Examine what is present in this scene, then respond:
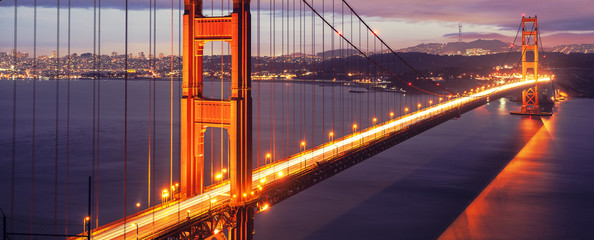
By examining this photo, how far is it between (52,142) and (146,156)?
→ 450 inches

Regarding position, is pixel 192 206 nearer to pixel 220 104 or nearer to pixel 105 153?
pixel 220 104

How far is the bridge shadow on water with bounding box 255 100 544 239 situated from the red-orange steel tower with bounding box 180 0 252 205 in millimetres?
6396

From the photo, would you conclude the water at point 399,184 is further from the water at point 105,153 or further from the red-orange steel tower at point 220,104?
the red-orange steel tower at point 220,104

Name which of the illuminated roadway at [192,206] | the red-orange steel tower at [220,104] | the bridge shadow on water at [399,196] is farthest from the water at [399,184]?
the red-orange steel tower at [220,104]

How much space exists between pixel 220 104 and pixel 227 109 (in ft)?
0.91

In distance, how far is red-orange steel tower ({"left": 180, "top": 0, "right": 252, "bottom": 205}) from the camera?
14812 mm

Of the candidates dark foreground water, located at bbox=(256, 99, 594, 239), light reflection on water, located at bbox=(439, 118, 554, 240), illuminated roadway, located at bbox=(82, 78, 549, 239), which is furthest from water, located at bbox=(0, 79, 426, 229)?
light reflection on water, located at bbox=(439, 118, 554, 240)

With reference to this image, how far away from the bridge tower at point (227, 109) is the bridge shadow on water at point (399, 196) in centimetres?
622

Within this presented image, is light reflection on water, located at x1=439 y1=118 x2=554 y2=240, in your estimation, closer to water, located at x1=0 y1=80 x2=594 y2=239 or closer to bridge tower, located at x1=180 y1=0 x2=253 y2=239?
water, located at x1=0 y1=80 x2=594 y2=239

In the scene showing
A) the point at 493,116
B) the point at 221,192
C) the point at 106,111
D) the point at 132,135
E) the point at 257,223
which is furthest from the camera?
the point at 493,116

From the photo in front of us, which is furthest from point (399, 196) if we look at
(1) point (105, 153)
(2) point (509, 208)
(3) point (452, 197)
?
(1) point (105, 153)

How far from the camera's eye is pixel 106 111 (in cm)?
7088

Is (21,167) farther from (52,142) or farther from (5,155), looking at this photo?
(52,142)

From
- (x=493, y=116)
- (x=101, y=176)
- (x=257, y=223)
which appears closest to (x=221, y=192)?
(x=257, y=223)
